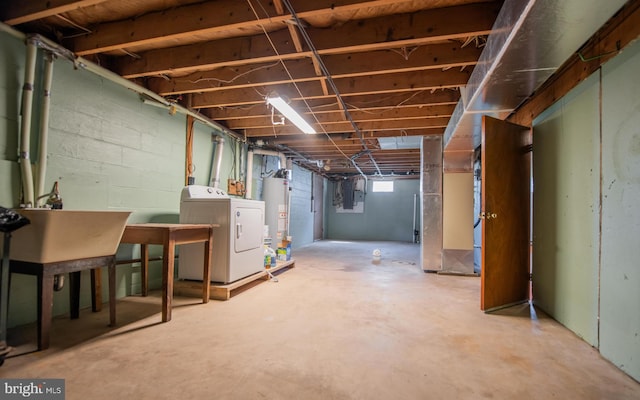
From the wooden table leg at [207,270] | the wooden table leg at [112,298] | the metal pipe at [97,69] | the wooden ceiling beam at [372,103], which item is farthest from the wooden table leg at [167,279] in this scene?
the wooden ceiling beam at [372,103]

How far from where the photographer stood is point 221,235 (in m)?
3.01

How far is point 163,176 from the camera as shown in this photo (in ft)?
11.1

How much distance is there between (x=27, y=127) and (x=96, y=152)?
0.53 m

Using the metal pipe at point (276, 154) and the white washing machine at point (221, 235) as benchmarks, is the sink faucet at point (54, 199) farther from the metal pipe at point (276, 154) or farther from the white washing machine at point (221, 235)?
the metal pipe at point (276, 154)

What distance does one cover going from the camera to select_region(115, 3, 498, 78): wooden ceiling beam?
209cm

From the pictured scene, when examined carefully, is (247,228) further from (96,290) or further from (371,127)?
(371,127)

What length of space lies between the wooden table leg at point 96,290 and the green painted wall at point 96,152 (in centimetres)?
12

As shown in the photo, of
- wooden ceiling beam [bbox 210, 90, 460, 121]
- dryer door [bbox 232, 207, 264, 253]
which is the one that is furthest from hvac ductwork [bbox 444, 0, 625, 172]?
dryer door [bbox 232, 207, 264, 253]

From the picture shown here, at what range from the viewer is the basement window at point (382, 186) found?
10.2 meters

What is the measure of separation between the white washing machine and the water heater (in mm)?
1887

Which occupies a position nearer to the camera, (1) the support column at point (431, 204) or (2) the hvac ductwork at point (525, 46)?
(2) the hvac ductwork at point (525, 46)

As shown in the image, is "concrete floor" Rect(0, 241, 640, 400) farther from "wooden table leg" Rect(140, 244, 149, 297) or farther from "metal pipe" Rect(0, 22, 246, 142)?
"metal pipe" Rect(0, 22, 246, 142)

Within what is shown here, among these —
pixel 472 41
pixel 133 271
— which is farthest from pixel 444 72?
pixel 133 271

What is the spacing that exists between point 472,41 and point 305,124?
6.87 feet
